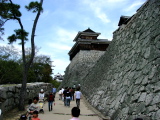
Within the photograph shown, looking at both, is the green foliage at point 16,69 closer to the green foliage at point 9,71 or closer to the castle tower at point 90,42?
the green foliage at point 9,71

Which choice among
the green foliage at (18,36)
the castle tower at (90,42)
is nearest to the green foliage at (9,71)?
the castle tower at (90,42)

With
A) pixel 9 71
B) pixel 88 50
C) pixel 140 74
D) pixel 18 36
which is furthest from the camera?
pixel 88 50

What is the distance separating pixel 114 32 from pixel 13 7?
840 cm

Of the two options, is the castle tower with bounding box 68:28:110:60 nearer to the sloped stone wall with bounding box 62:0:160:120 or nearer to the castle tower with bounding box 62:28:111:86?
the castle tower with bounding box 62:28:111:86

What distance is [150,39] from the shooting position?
7.86 m

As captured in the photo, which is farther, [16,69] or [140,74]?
[16,69]

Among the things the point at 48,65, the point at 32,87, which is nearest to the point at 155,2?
the point at 32,87

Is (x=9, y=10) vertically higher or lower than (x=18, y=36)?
higher

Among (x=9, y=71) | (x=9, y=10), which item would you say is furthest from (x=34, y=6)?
(x=9, y=71)

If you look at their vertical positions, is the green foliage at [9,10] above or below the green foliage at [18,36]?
above

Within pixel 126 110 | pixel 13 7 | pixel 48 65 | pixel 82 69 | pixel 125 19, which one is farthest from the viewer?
pixel 48 65

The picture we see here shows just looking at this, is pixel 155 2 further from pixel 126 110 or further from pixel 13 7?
pixel 13 7

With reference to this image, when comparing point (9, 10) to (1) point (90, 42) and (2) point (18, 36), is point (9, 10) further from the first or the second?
(1) point (90, 42)

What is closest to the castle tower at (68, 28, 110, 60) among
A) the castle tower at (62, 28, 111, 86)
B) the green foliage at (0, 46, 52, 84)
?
the castle tower at (62, 28, 111, 86)
